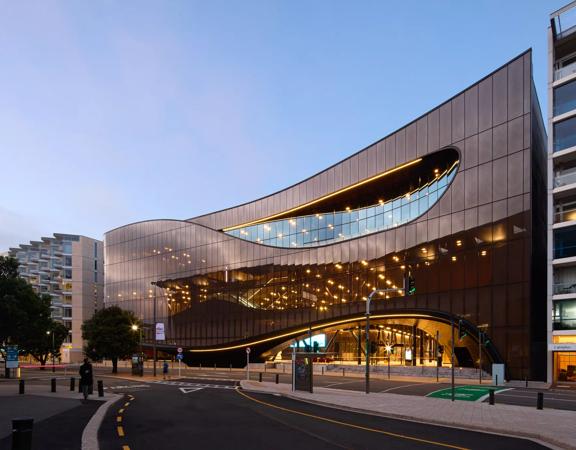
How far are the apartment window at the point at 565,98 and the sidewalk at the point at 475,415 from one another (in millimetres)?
28708

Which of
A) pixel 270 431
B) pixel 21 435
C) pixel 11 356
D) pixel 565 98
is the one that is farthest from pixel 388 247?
pixel 21 435

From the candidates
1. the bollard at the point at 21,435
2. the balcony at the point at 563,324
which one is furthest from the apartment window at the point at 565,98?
the bollard at the point at 21,435

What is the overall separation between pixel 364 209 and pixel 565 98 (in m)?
27.5

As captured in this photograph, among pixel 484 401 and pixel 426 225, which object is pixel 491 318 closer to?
pixel 426 225

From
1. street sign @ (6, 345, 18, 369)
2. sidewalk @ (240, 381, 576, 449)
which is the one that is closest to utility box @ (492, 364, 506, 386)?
sidewalk @ (240, 381, 576, 449)

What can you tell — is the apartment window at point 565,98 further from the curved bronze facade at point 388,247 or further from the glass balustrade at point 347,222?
the glass balustrade at point 347,222

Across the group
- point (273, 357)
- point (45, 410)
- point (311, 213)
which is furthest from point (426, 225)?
point (45, 410)

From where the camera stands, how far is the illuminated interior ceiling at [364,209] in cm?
5812

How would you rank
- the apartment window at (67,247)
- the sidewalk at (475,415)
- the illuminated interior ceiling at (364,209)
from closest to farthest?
the sidewalk at (475,415) < the illuminated interior ceiling at (364,209) < the apartment window at (67,247)

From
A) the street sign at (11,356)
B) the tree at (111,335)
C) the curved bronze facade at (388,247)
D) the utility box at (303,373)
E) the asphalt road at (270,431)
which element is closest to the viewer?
the asphalt road at (270,431)

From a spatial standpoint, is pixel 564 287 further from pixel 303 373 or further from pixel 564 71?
pixel 303 373

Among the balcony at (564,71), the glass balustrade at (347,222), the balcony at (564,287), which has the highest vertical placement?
the balcony at (564,71)

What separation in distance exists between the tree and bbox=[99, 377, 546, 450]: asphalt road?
142ft

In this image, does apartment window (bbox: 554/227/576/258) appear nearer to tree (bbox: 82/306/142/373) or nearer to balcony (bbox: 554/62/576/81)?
balcony (bbox: 554/62/576/81)
